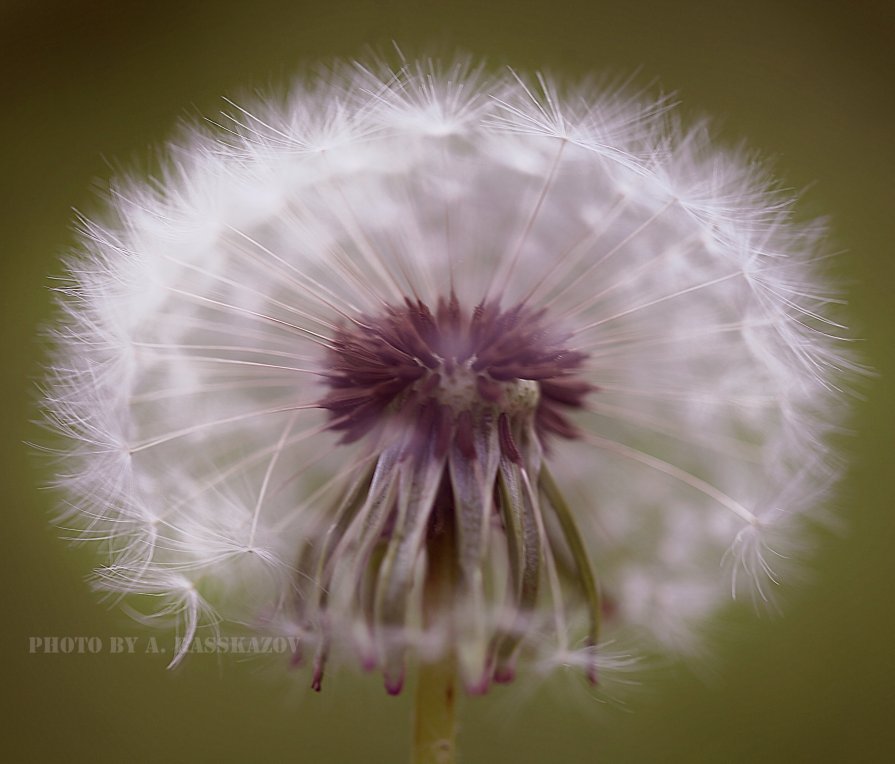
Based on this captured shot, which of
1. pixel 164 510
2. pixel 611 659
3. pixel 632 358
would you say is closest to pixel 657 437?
pixel 632 358

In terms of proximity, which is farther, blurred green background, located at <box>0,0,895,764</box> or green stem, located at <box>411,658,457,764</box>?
blurred green background, located at <box>0,0,895,764</box>

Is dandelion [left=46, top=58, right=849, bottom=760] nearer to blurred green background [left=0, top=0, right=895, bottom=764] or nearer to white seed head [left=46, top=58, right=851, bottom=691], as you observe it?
white seed head [left=46, top=58, right=851, bottom=691]

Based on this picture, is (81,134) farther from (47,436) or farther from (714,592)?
(714,592)

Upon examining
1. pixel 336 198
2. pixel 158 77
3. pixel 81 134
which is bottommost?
pixel 336 198

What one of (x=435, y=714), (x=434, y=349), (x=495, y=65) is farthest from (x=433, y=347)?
(x=495, y=65)

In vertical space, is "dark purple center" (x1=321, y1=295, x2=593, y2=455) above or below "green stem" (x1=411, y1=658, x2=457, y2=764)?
above

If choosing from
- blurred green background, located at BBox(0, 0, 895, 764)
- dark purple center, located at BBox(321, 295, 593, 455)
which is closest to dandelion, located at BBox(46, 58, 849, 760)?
dark purple center, located at BBox(321, 295, 593, 455)
